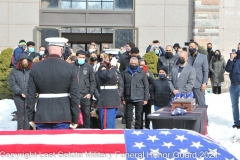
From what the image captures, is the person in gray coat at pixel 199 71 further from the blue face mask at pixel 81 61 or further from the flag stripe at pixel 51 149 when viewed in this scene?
the flag stripe at pixel 51 149

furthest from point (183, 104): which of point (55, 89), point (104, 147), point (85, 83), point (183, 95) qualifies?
point (104, 147)

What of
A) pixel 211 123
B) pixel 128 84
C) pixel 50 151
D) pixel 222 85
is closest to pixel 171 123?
pixel 128 84

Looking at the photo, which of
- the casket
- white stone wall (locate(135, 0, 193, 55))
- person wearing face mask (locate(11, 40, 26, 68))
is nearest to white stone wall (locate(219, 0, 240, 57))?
white stone wall (locate(135, 0, 193, 55))

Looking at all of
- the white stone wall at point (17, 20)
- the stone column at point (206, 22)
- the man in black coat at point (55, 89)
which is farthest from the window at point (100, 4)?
the man in black coat at point (55, 89)

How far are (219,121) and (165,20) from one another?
9261mm

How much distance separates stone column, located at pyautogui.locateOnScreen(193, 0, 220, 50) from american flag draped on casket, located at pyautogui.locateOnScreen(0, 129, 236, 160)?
17.3m

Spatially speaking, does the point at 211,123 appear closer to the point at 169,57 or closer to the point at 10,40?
the point at 169,57

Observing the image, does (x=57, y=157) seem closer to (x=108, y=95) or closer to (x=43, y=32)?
(x=108, y=95)

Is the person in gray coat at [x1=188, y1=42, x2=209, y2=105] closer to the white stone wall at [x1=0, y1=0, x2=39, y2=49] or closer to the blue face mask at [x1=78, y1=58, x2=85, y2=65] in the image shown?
the blue face mask at [x1=78, y1=58, x2=85, y2=65]

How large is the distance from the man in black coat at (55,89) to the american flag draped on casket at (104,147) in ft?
2.75

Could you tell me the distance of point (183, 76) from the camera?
40.4 ft

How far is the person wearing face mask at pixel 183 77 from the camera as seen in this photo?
12.3m

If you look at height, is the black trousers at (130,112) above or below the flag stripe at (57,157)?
below

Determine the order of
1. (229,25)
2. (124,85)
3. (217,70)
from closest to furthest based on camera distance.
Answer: (124,85) < (217,70) < (229,25)
